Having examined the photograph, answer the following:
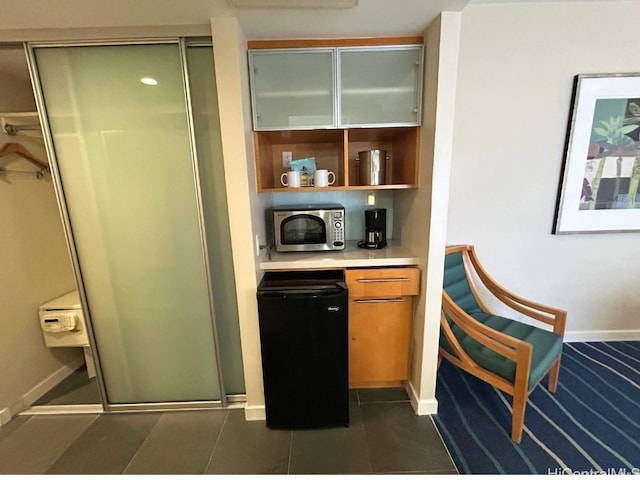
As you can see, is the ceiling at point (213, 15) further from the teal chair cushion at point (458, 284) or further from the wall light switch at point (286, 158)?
the teal chair cushion at point (458, 284)

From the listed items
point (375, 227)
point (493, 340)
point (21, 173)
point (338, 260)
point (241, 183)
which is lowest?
point (493, 340)

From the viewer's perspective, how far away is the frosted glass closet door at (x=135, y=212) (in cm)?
154

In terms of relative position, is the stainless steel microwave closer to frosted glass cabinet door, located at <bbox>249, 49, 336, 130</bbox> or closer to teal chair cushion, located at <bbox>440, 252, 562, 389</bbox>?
frosted glass cabinet door, located at <bbox>249, 49, 336, 130</bbox>

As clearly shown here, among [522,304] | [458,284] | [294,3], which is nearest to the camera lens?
[294,3]

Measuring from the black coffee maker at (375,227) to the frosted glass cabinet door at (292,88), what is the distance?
0.67 metres

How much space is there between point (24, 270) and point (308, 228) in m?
2.05

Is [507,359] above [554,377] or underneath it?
above

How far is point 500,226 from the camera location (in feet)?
7.39

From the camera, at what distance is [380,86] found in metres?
1.63

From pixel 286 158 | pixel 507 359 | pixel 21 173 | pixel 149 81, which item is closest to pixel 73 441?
pixel 21 173

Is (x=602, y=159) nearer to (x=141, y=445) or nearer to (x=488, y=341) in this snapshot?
(x=488, y=341)

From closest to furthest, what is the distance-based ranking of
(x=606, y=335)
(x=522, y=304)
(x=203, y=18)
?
(x=203, y=18)
(x=522, y=304)
(x=606, y=335)

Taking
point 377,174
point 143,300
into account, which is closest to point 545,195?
point 377,174

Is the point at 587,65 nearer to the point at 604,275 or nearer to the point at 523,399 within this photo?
the point at 604,275
